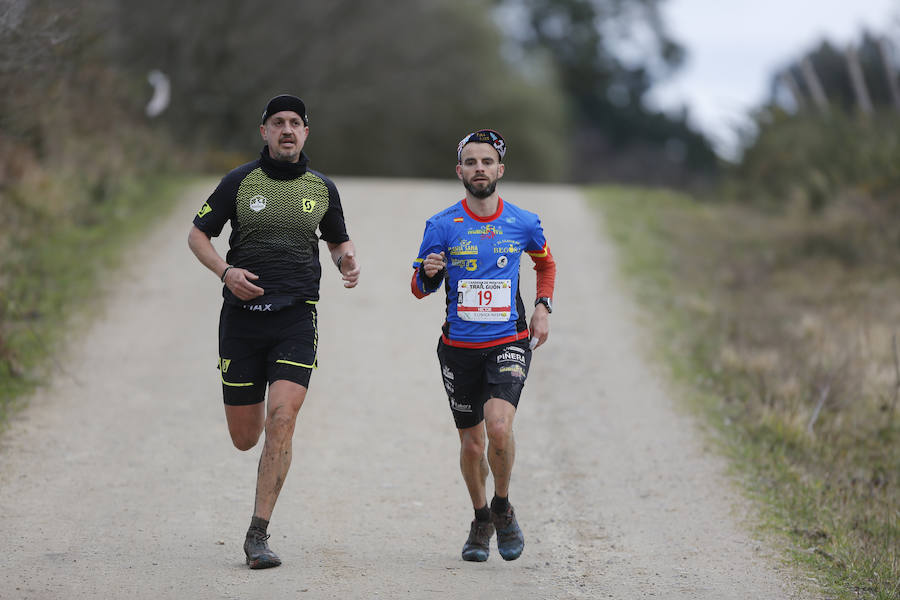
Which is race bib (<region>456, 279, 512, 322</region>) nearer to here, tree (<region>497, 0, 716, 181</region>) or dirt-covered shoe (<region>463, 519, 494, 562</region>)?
dirt-covered shoe (<region>463, 519, 494, 562</region>)

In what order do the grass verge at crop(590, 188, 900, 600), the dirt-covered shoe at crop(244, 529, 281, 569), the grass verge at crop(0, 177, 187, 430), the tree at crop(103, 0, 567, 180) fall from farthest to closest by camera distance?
1. the tree at crop(103, 0, 567, 180)
2. the grass verge at crop(0, 177, 187, 430)
3. the grass verge at crop(590, 188, 900, 600)
4. the dirt-covered shoe at crop(244, 529, 281, 569)

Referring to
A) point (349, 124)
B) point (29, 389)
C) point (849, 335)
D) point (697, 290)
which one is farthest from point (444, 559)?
point (349, 124)

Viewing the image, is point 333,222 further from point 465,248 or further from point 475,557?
point 475,557

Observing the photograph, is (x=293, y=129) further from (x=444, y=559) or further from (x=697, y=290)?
(x=697, y=290)

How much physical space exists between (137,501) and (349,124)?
96.5 feet

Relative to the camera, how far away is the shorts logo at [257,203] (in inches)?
243

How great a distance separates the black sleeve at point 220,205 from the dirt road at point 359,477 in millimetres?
1832

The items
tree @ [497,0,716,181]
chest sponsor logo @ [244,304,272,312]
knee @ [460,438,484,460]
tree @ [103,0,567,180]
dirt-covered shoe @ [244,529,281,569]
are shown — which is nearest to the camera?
dirt-covered shoe @ [244,529,281,569]

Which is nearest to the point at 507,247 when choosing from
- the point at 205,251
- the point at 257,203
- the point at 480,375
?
the point at 480,375

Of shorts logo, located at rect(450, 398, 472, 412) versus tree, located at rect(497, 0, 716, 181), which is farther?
→ tree, located at rect(497, 0, 716, 181)

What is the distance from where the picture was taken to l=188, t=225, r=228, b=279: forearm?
20.1 ft

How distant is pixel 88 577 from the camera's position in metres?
5.75

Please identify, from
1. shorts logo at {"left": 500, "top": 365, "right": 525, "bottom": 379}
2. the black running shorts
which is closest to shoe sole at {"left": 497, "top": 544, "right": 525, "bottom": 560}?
the black running shorts

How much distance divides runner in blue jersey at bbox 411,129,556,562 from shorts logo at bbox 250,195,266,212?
0.90m
